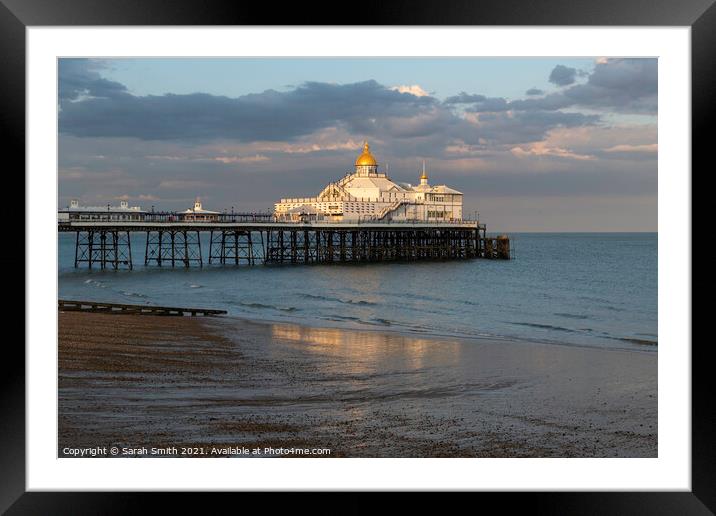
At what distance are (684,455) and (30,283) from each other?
412cm

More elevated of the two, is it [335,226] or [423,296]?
[335,226]

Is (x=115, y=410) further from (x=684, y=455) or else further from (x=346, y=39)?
(x=684, y=455)

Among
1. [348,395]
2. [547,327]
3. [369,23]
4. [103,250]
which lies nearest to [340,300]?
[547,327]

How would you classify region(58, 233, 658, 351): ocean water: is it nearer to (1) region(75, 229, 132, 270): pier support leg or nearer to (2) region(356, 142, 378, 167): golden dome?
(1) region(75, 229, 132, 270): pier support leg

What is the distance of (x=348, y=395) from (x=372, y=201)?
113 ft

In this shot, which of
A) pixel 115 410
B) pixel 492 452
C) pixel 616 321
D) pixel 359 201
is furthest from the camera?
pixel 359 201

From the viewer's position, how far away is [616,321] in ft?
55.7

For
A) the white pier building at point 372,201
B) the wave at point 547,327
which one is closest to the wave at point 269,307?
the wave at point 547,327

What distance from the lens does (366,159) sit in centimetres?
4484

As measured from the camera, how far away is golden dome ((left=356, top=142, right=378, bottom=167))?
4481cm

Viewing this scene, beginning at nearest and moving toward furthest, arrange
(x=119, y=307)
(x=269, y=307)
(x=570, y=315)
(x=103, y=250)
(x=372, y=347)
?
(x=372, y=347) → (x=119, y=307) → (x=269, y=307) → (x=570, y=315) → (x=103, y=250)

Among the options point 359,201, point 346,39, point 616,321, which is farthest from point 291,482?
point 359,201

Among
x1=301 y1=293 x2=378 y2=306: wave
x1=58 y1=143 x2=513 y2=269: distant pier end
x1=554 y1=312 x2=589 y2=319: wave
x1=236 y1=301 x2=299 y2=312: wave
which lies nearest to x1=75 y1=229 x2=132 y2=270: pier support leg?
x1=58 y1=143 x2=513 y2=269: distant pier end

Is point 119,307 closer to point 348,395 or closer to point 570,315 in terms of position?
point 348,395
